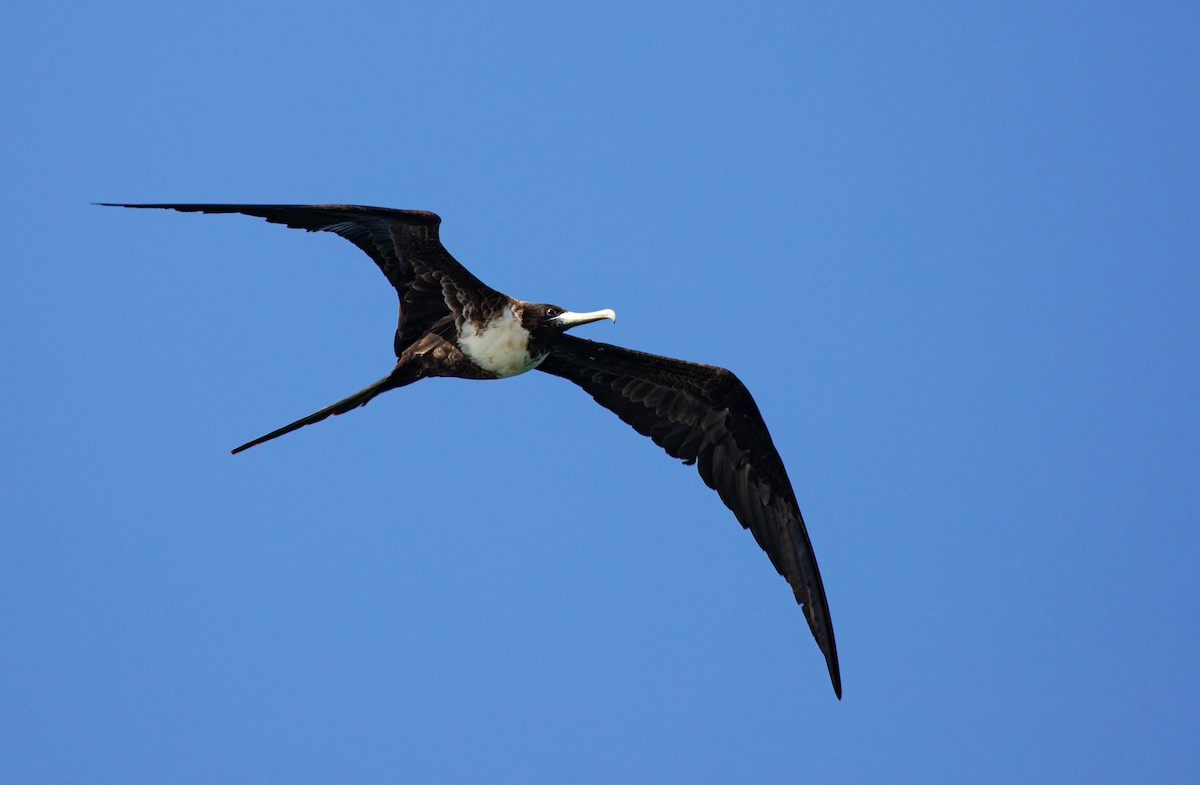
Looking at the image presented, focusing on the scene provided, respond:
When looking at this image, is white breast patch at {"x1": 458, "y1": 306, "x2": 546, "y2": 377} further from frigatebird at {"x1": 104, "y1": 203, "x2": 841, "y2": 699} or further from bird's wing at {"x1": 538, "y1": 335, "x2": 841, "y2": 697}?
bird's wing at {"x1": 538, "y1": 335, "x2": 841, "y2": 697}

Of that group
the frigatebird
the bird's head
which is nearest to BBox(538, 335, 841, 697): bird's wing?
the frigatebird

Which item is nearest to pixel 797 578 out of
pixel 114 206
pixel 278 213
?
pixel 278 213

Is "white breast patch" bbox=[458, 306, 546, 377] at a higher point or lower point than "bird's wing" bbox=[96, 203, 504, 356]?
lower

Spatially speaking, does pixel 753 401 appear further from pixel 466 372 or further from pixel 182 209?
pixel 182 209

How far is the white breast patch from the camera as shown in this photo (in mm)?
8609

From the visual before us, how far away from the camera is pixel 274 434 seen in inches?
318

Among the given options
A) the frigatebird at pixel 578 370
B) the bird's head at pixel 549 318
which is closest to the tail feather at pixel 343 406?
the frigatebird at pixel 578 370

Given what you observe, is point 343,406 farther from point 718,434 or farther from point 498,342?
point 718,434

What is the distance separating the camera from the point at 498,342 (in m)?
8.66

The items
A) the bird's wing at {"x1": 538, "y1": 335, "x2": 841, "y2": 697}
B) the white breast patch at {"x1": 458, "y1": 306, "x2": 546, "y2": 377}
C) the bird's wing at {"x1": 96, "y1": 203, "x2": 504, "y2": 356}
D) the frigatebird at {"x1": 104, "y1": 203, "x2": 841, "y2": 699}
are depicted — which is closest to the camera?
the bird's wing at {"x1": 96, "y1": 203, "x2": 504, "y2": 356}

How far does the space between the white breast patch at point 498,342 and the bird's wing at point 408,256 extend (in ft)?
0.35

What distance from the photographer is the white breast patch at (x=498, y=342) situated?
8609 mm

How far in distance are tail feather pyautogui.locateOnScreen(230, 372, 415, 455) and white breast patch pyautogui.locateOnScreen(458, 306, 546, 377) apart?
48 centimetres

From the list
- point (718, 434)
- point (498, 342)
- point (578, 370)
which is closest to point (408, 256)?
point (498, 342)
